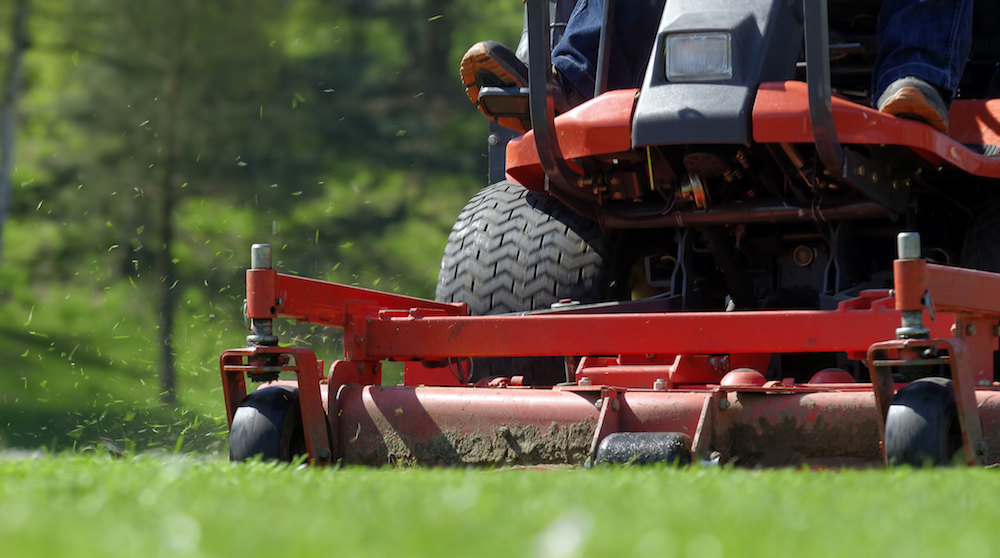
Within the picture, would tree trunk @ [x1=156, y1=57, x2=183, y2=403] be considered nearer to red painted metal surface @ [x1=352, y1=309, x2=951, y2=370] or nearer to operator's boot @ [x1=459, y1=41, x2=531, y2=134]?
operator's boot @ [x1=459, y1=41, x2=531, y2=134]

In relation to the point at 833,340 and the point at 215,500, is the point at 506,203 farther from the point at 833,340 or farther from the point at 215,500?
the point at 215,500

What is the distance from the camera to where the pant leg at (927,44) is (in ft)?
13.4

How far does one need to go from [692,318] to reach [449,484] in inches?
63.5

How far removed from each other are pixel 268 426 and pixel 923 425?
6.08ft

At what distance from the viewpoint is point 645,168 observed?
14.8ft

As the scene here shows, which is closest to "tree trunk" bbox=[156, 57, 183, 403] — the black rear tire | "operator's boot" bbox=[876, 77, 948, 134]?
the black rear tire

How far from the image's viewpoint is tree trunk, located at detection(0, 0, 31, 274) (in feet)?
41.6

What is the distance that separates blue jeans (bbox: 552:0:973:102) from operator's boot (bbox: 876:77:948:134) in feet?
0.28

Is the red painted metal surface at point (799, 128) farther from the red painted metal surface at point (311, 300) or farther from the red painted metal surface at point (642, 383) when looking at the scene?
the red painted metal surface at point (311, 300)

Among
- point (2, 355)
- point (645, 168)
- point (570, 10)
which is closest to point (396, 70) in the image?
point (2, 355)

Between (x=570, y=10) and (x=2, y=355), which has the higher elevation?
(x=570, y=10)

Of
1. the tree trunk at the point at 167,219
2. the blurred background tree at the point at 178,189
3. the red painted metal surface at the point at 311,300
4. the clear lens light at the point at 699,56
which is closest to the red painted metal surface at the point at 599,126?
the clear lens light at the point at 699,56

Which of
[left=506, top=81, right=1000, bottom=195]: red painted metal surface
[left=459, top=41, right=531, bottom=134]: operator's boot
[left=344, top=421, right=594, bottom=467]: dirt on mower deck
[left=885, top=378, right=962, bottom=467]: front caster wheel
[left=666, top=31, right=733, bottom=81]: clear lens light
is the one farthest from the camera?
[left=459, top=41, right=531, bottom=134]: operator's boot

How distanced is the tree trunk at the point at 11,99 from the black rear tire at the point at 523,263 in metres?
8.87
